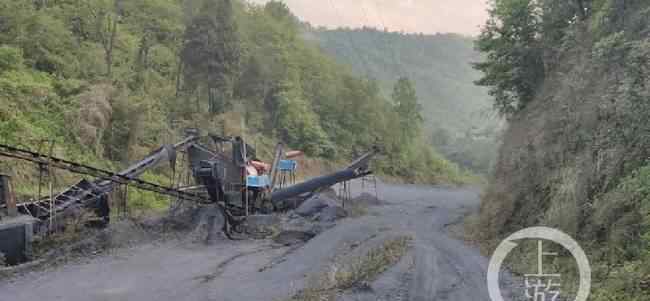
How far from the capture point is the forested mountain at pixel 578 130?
10156mm

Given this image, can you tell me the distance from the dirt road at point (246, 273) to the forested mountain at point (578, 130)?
2.26m

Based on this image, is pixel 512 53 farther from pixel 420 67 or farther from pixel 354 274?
pixel 420 67

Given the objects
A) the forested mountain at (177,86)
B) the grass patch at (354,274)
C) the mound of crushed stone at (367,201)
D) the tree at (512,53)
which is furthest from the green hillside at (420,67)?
the grass patch at (354,274)

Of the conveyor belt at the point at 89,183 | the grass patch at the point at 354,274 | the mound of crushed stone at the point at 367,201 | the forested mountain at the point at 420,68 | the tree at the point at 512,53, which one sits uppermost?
the forested mountain at the point at 420,68

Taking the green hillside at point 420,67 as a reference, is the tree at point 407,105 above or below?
below

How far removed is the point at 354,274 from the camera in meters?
11.0

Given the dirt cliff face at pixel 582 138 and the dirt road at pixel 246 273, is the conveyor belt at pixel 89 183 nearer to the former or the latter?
the dirt road at pixel 246 273

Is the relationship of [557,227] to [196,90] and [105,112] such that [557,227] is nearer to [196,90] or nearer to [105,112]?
[105,112]

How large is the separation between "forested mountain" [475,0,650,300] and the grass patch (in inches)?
136

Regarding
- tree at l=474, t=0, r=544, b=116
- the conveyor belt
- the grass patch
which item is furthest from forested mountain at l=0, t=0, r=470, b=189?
the grass patch

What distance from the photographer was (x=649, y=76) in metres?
12.4

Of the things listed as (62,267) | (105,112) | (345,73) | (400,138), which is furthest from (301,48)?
(62,267)

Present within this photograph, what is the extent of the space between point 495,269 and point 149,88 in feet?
101

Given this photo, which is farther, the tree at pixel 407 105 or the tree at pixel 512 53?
the tree at pixel 407 105
